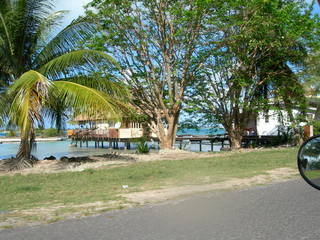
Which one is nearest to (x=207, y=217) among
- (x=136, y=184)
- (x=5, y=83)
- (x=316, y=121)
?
(x=136, y=184)

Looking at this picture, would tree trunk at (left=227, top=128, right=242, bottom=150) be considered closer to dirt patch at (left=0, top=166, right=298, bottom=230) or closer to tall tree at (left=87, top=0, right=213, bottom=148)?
tall tree at (left=87, top=0, right=213, bottom=148)

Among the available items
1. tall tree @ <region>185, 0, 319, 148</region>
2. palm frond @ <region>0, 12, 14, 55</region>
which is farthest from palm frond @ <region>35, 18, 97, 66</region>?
tall tree @ <region>185, 0, 319, 148</region>

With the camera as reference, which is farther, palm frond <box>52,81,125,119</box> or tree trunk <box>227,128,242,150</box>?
tree trunk <box>227,128,242,150</box>

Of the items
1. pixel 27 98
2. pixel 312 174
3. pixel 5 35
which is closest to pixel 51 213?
pixel 312 174

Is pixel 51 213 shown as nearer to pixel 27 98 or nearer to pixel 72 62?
pixel 27 98

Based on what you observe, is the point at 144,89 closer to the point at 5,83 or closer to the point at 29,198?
the point at 5,83

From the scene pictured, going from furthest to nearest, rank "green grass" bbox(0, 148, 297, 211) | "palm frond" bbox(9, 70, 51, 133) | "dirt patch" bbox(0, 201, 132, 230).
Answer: "palm frond" bbox(9, 70, 51, 133), "green grass" bbox(0, 148, 297, 211), "dirt patch" bbox(0, 201, 132, 230)

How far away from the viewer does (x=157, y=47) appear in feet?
71.5

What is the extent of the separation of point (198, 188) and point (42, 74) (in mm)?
8089

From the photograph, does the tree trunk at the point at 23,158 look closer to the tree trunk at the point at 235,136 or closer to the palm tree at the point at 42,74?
the palm tree at the point at 42,74

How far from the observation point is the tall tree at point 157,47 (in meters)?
20.3

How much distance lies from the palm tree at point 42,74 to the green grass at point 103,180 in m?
1.98

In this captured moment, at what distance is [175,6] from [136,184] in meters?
12.1

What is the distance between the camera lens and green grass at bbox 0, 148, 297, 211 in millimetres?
8164
